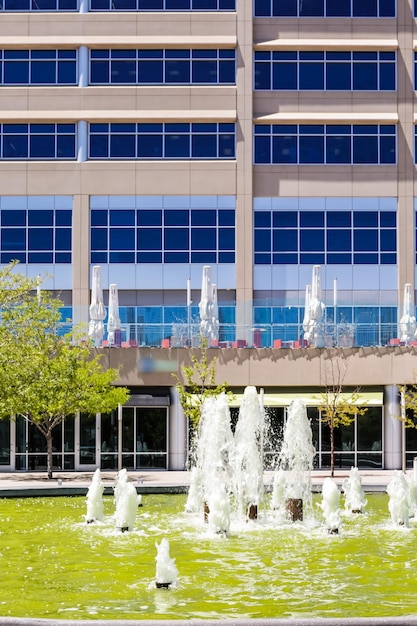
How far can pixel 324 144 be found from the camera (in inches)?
2080

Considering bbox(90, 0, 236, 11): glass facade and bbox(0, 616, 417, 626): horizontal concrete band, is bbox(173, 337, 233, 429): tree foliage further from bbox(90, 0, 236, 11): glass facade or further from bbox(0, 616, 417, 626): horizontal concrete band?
bbox(0, 616, 417, 626): horizontal concrete band

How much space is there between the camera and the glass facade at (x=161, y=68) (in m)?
52.6

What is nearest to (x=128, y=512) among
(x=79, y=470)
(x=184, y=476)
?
(x=184, y=476)

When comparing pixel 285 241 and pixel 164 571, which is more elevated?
pixel 285 241

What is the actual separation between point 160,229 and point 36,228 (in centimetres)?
582

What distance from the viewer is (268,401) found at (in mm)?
43312

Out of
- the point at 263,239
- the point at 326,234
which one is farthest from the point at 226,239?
the point at 326,234

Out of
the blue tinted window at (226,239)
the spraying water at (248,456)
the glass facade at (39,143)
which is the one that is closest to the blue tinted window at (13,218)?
the glass facade at (39,143)

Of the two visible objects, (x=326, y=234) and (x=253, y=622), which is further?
(x=326, y=234)

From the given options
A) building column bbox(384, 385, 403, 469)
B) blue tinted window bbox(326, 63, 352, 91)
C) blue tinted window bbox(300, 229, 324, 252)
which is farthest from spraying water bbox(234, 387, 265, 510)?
blue tinted window bbox(326, 63, 352, 91)

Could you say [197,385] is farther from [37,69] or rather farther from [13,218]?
[37,69]

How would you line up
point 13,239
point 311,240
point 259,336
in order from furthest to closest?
point 311,240, point 13,239, point 259,336

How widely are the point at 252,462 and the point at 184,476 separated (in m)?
14.7

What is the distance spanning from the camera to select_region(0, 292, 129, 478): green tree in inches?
1442
